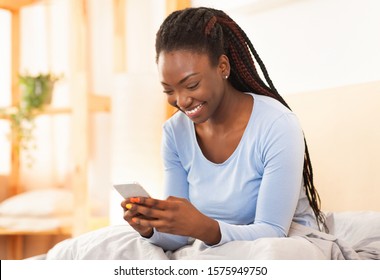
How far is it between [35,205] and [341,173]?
161 centimetres

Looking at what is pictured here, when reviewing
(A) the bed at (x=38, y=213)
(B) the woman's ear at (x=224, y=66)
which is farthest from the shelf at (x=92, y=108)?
(B) the woman's ear at (x=224, y=66)

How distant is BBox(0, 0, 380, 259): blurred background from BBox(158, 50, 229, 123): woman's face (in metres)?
0.64

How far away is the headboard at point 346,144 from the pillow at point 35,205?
136 centimetres

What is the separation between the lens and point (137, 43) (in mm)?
2701

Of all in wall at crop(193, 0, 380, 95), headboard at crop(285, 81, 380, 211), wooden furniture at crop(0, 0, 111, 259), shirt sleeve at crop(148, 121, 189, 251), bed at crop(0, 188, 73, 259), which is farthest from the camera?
bed at crop(0, 188, 73, 259)

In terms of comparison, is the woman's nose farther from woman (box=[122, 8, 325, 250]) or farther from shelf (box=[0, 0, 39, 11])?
shelf (box=[0, 0, 39, 11])

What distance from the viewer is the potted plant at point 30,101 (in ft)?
8.99

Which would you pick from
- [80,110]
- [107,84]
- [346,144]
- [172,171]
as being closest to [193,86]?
[172,171]

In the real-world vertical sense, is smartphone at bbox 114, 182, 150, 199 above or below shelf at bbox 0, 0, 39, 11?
below

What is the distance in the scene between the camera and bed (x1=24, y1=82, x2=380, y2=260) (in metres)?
1.08

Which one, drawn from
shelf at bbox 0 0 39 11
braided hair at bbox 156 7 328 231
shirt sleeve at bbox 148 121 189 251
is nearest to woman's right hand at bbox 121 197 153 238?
shirt sleeve at bbox 148 121 189 251

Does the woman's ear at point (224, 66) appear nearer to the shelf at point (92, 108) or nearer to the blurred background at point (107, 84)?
the blurred background at point (107, 84)

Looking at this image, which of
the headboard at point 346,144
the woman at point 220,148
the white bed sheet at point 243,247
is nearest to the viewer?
the white bed sheet at point 243,247

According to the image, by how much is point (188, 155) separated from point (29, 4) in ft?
7.15
